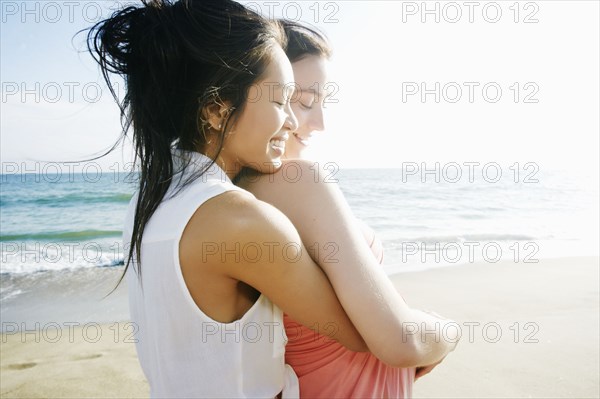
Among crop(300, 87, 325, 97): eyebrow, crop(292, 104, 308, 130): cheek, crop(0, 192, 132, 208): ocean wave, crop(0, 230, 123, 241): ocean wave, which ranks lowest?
crop(0, 192, 132, 208): ocean wave

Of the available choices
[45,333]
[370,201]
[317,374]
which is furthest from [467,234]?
[317,374]

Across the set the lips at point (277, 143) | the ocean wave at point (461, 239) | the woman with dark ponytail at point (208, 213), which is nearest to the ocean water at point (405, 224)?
the ocean wave at point (461, 239)

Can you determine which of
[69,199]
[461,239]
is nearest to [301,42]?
[461,239]

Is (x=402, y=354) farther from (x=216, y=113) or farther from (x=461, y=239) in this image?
(x=461, y=239)

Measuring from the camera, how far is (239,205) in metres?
1.11

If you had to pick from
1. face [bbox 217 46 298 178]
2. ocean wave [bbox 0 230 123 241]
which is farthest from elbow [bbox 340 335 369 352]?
ocean wave [bbox 0 230 123 241]

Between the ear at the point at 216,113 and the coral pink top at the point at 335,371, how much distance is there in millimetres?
657

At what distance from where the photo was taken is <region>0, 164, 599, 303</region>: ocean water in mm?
8398

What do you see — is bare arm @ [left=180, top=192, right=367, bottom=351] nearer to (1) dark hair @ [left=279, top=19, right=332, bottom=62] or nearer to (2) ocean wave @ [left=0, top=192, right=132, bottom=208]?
(1) dark hair @ [left=279, top=19, right=332, bottom=62]

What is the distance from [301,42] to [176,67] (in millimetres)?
739

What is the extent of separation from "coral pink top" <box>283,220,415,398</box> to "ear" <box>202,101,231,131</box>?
2.15ft

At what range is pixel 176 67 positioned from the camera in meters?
1.31

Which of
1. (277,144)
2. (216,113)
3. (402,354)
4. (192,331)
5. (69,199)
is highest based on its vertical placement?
(216,113)

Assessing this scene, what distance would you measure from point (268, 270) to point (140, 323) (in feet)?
1.51
